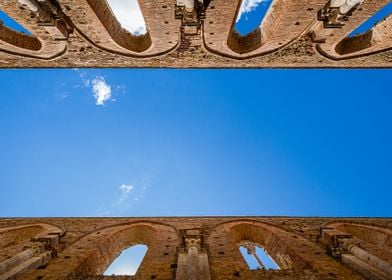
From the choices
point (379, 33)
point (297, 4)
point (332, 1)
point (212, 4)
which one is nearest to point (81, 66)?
point (212, 4)

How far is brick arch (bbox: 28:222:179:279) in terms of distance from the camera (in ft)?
23.6

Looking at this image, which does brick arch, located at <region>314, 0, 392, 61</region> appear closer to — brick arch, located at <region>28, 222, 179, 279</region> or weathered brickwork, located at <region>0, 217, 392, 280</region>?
weathered brickwork, located at <region>0, 217, 392, 280</region>

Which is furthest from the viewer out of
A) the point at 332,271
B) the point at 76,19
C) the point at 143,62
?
the point at 143,62

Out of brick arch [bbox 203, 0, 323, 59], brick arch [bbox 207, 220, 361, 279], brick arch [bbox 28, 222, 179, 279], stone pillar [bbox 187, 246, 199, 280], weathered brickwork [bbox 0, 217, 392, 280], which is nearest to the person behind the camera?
stone pillar [bbox 187, 246, 199, 280]

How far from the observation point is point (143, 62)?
10141 mm

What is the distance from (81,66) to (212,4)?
211 inches

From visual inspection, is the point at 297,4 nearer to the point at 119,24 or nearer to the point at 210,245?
the point at 119,24

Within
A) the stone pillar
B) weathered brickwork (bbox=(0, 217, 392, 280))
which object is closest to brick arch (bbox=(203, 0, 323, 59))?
weathered brickwork (bbox=(0, 217, 392, 280))

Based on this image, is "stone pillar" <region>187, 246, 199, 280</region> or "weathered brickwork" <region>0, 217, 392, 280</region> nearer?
"stone pillar" <region>187, 246, 199, 280</region>

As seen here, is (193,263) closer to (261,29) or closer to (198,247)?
(198,247)

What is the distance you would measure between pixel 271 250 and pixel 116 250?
200 inches

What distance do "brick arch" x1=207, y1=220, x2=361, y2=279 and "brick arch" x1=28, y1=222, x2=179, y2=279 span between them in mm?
1233

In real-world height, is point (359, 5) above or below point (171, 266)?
above

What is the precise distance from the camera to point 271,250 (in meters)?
9.62
